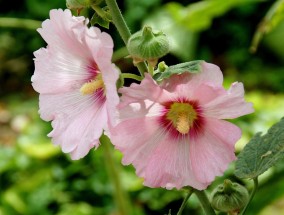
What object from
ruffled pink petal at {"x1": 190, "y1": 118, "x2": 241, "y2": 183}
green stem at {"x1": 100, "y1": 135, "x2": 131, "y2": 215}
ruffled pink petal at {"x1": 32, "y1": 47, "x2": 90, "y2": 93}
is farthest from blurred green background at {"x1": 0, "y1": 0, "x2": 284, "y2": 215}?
ruffled pink petal at {"x1": 190, "y1": 118, "x2": 241, "y2": 183}

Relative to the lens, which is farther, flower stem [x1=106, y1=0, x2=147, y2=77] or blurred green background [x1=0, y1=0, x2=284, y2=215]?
blurred green background [x1=0, y1=0, x2=284, y2=215]

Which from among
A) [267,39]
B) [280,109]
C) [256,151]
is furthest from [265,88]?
[256,151]

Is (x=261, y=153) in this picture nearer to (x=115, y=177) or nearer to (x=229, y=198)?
(x=229, y=198)

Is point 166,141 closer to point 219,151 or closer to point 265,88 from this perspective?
point 219,151

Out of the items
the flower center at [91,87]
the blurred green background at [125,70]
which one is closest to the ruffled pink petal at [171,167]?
the flower center at [91,87]

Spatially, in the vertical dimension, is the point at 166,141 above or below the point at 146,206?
above

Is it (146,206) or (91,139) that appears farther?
(146,206)

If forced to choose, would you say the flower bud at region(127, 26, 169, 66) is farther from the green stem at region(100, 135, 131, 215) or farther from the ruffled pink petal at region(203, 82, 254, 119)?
the green stem at region(100, 135, 131, 215)
